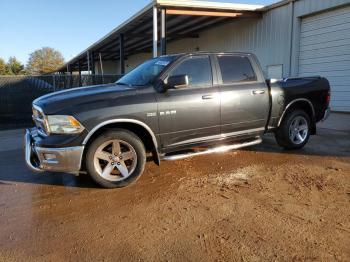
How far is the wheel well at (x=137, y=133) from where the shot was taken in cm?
464

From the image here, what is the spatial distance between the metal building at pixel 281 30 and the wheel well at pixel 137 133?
10.5 meters

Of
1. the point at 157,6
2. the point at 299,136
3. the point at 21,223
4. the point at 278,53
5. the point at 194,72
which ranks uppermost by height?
the point at 157,6

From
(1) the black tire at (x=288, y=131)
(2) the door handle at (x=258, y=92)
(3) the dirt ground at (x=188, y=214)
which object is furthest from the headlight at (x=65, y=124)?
(1) the black tire at (x=288, y=131)

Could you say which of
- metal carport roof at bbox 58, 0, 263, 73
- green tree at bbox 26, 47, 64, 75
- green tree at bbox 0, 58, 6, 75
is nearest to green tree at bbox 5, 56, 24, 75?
green tree at bbox 0, 58, 6, 75

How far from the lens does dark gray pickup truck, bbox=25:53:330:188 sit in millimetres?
4434

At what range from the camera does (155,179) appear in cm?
517

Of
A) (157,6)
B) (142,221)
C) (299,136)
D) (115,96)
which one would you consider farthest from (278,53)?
(142,221)

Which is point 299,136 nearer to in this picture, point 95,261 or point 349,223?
point 349,223

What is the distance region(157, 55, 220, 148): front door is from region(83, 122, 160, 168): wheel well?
19cm

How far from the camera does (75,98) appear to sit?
15.0 ft

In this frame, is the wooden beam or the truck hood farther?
the wooden beam

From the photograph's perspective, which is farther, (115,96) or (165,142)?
(165,142)

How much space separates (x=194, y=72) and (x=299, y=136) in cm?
287

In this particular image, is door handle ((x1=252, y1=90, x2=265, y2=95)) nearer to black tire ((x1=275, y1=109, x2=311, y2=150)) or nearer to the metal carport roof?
black tire ((x1=275, y1=109, x2=311, y2=150))
